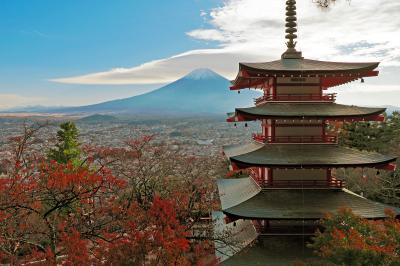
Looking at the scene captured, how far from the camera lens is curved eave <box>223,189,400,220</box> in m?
15.5

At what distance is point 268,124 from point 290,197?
3.29 meters

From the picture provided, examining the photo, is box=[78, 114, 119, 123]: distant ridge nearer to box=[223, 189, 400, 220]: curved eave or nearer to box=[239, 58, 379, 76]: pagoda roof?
box=[239, 58, 379, 76]: pagoda roof

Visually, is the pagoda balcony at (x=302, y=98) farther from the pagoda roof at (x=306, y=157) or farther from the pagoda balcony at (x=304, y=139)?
the pagoda roof at (x=306, y=157)

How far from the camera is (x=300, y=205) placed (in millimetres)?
16188

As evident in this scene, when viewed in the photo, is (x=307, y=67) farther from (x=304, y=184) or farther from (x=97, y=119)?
(x=97, y=119)

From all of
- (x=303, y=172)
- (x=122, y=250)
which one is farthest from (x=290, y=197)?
(x=122, y=250)

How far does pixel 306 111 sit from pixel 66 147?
29645 millimetres

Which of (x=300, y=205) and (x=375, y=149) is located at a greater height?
(x=300, y=205)

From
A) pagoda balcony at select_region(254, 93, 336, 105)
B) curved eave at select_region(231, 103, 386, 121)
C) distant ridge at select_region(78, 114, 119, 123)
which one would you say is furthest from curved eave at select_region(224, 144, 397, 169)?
distant ridge at select_region(78, 114, 119, 123)

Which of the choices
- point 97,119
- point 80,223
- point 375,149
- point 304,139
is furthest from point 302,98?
point 97,119

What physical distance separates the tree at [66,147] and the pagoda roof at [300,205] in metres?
27.1

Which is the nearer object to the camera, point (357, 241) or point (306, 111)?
point (357, 241)

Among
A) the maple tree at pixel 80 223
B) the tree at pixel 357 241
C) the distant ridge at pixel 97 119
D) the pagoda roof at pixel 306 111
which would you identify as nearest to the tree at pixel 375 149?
the maple tree at pixel 80 223

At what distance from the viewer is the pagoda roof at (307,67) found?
16828mm
